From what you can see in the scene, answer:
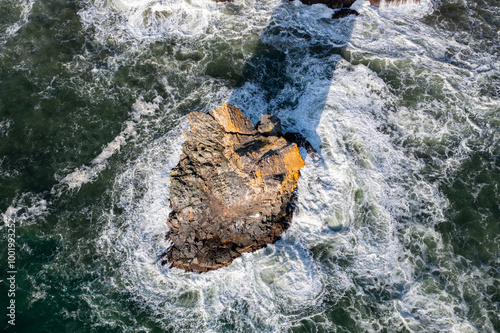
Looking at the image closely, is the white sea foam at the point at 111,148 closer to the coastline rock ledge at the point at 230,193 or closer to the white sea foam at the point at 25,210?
the white sea foam at the point at 25,210

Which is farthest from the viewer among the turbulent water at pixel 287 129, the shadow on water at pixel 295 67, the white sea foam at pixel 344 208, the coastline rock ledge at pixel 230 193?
the shadow on water at pixel 295 67

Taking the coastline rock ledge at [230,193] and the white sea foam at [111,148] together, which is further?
the white sea foam at [111,148]

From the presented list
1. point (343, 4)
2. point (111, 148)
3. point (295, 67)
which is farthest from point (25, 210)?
point (343, 4)

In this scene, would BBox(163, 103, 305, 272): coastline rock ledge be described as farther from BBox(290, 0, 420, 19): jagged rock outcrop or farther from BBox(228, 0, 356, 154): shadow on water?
BBox(290, 0, 420, 19): jagged rock outcrop

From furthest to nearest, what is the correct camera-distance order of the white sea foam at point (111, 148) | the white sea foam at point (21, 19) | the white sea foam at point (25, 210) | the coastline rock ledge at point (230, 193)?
the white sea foam at point (21, 19)
the white sea foam at point (111, 148)
the white sea foam at point (25, 210)
the coastline rock ledge at point (230, 193)

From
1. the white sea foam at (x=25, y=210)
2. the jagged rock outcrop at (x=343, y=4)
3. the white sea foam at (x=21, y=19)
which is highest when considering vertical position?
the jagged rock outcrop at (x=343, y=4)

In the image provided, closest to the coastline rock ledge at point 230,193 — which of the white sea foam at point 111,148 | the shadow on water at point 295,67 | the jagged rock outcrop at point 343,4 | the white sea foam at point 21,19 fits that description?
the shadow on water at point 295,67

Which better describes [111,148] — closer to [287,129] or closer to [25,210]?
[25,210]
